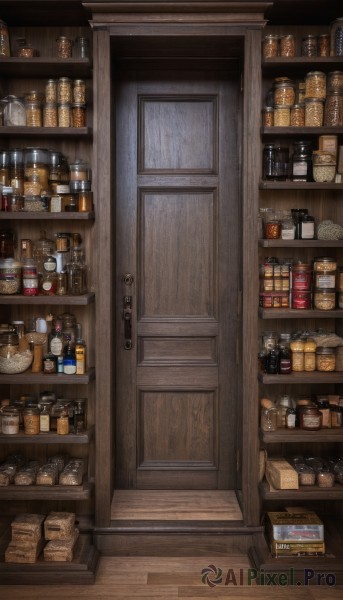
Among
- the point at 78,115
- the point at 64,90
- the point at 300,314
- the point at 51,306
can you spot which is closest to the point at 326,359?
the point at 300,314

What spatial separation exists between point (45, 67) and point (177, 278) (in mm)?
1232

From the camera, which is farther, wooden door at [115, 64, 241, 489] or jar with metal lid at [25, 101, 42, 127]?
wooden door at [115, 64, 241, 489]

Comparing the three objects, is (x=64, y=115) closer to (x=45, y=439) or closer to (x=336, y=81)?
(x=336, y=81)

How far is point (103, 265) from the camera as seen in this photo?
10.3ft

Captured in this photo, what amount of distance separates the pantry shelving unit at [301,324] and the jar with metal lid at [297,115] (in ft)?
→ 0.17

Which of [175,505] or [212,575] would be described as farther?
[175,505]

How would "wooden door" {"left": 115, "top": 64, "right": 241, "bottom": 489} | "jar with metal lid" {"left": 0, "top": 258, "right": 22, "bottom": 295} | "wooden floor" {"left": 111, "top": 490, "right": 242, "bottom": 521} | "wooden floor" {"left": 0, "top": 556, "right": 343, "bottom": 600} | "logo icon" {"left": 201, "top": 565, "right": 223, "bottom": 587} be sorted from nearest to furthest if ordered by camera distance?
"wooden floor" {"left": 0, "top": 556, "right": 343, "bottom": 600} < "logo icon" {"left": 201, "top": 565, "right": 223, "bottom": 587} < "jar with metal lid" {"left": 0, "top": 258, "right": 22, "bottom": 295} < "wooden floor" {"left": 111, "top": 490, "right": 242, "bottom": 521} < "wooden door" {"left": 115, "top": 64, "right": 241, "bottom": 489}

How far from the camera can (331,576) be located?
295 cm

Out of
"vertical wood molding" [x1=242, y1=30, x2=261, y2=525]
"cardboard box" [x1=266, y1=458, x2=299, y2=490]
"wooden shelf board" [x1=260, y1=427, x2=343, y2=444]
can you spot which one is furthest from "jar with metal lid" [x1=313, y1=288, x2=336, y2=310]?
"cardboard box" [x1=266, y1=458, x2=299, y2=490]

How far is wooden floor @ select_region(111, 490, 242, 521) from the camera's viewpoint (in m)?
3.24

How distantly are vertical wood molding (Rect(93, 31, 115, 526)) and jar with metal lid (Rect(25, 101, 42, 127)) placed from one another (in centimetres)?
28

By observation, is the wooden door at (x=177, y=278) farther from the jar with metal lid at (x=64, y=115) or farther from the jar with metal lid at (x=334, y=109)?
the jar with metal lid at (x=334, y=109)

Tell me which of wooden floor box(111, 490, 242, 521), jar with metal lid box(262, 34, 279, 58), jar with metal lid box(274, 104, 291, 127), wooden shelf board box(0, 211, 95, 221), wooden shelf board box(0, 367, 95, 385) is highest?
jar with metal lid box(262, 34, 279, 58)

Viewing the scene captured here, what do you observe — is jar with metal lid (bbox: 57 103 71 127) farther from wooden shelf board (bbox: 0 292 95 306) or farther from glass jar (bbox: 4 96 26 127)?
wooden shelf board (bbox: 0 292 95 306)
